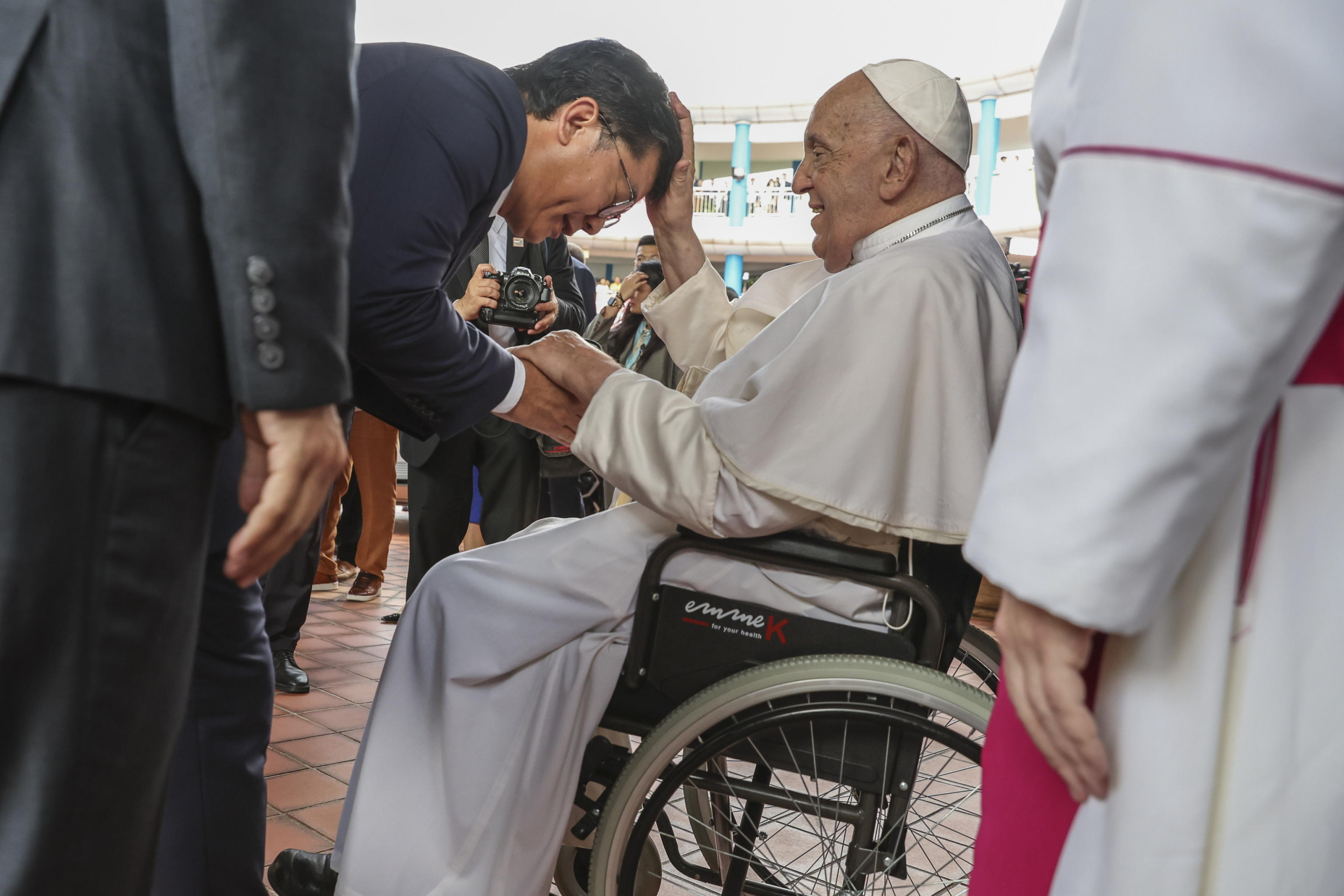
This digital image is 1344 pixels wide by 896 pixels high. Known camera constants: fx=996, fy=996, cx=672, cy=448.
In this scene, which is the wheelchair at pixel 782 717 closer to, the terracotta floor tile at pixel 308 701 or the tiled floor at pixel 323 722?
the tiled floor at pixel 323 722

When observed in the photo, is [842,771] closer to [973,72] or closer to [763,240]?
[973,72]

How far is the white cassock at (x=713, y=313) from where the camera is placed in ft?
7.28

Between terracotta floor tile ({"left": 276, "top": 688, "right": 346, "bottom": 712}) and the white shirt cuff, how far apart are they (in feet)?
5.00

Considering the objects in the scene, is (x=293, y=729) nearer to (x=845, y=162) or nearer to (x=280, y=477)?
(x=845, y=162)

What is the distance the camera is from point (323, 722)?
8.56ft

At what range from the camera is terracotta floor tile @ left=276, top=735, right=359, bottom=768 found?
235 cm

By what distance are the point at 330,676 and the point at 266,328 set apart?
8.50ft

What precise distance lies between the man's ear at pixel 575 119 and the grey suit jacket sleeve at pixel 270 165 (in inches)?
36.9

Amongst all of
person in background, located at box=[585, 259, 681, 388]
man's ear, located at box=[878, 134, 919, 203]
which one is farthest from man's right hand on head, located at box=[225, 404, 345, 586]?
person in background, located at box=[585, 259, 681, 388]

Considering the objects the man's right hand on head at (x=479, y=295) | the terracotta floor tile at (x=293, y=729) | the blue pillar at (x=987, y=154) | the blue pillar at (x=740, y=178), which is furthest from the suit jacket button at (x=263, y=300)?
the blue pillar at (x=740, y=178)

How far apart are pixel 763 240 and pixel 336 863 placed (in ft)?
61.1

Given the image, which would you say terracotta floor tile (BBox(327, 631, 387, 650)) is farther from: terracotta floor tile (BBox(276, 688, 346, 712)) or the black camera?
the black camera

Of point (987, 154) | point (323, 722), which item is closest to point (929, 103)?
point (323, 722)

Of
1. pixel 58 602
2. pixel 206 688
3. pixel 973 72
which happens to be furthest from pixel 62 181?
pixel 973 72
